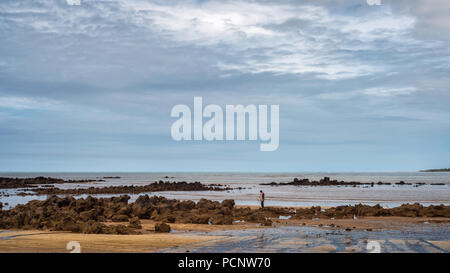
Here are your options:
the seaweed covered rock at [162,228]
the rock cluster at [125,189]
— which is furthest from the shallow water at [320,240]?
the rock cluster at [125,189]

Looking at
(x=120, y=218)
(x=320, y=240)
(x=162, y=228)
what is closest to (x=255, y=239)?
(x=320, y=240)

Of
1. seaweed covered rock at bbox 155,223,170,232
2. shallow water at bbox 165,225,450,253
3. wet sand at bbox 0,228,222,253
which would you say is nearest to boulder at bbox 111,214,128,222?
seaweed covered rock at bbox 155,223,170,232

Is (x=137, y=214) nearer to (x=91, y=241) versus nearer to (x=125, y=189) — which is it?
(x=91, y=241)

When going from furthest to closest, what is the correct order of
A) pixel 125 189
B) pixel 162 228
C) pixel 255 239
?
pixel 125 189 < pixel 162 228 < pixel 255 239


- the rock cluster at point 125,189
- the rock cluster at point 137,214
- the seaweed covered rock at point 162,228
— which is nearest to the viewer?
the seaweed covered rock at point 162,228

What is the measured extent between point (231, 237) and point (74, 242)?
17.6 feet

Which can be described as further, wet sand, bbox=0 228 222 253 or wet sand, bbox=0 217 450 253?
wet sand, bbox=0 217 450 253

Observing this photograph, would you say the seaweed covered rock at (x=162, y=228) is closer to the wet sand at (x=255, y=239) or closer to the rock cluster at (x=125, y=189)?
the wet sand at (x=255, y=239)

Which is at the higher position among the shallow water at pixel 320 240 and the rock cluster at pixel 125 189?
the shallow water at pixel 320 240

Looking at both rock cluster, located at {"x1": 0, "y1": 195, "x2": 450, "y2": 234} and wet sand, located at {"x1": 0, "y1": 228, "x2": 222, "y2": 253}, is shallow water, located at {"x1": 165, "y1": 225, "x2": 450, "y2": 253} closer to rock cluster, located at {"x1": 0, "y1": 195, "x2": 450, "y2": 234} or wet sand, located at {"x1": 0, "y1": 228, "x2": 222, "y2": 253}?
wet sand, located at {"x1": 0, "y1": 228, "x2": 222, "y2": 253}
